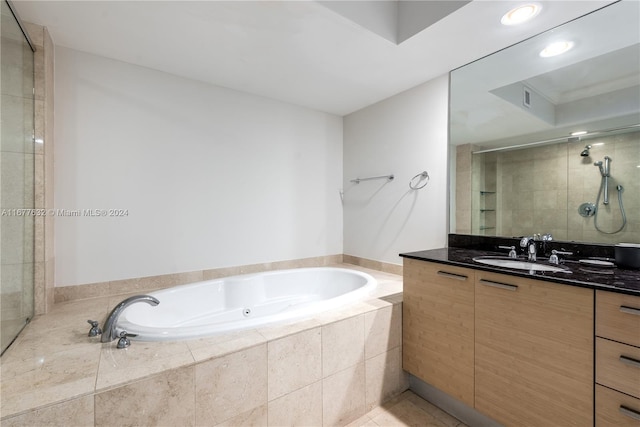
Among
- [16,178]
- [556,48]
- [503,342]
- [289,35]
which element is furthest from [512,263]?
[16,178]

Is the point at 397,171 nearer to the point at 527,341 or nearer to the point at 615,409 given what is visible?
the point at 527,341

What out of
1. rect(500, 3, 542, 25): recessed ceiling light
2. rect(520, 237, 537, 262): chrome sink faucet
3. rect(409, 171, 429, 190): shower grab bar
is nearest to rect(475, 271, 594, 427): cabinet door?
rect(520, 237, 537, 262): chrome sink faucet

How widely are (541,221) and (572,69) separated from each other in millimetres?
909

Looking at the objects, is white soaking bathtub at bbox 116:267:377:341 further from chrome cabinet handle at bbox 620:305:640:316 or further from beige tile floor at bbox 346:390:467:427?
chrome cabinet handle at bbox 620:305:640:316

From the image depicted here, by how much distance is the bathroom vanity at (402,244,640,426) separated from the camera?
3.36 ft

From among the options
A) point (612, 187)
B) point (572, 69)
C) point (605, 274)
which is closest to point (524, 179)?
point (612, 187)

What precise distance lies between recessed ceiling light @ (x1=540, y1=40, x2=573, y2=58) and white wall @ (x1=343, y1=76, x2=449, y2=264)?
64 centimetres

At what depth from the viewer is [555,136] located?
1.71 m

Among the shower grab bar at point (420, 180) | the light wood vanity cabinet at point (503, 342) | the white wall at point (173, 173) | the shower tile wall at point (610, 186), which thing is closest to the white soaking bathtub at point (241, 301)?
the white wall at point (173, 173)

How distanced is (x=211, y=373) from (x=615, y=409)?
5.03ft

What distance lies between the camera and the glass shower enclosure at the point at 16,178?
1354mm

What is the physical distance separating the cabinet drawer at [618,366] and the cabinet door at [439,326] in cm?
49

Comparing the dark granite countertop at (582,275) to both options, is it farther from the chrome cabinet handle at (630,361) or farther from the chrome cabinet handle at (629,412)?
the chrome cabinet handle at (629,412)

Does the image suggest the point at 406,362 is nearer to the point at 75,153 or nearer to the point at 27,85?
the point at 75,153
